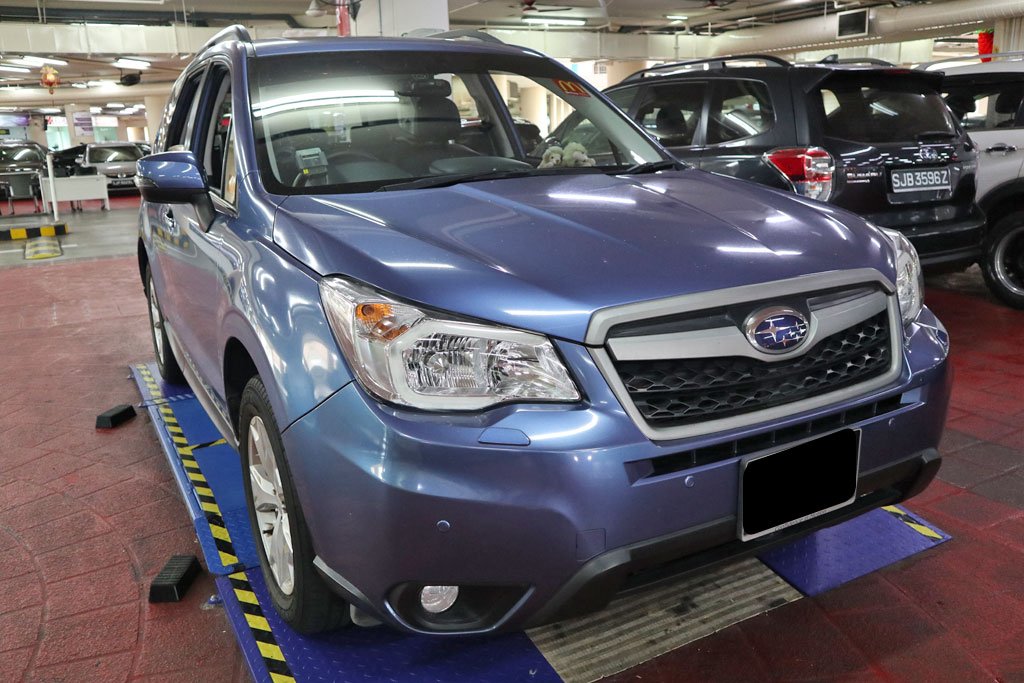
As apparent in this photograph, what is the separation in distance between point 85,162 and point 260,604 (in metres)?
21.6

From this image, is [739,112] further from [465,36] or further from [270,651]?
[270,651]

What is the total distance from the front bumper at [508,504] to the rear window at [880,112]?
3.44 m

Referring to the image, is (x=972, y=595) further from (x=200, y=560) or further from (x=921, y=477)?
(x=200, y=560)

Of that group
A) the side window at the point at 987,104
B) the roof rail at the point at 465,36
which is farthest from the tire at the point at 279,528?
the side window at the point at 987,104

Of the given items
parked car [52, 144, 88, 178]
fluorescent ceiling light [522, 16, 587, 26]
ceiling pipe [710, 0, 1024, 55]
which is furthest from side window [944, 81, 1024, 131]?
parked car [52, 144, 88, 178]

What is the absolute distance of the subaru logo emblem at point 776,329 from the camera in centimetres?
170

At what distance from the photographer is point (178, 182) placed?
94.7 inches

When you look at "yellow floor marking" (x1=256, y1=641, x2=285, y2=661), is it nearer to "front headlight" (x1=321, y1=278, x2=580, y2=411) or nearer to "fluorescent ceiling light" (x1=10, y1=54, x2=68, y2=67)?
"front headlight" (x1=321, y1=278, x2=580, y2=411)

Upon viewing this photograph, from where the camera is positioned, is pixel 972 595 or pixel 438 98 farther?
pixel 438 98

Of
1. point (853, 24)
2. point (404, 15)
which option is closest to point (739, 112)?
point (404, 15)

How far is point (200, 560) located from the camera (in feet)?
8.69

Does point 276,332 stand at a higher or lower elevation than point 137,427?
higher

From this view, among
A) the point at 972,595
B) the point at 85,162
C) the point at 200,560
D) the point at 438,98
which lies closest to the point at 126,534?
the point at 200,560

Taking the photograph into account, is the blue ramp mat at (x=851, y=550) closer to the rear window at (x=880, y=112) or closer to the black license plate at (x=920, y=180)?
the black license plate at (x=920, y=180)
